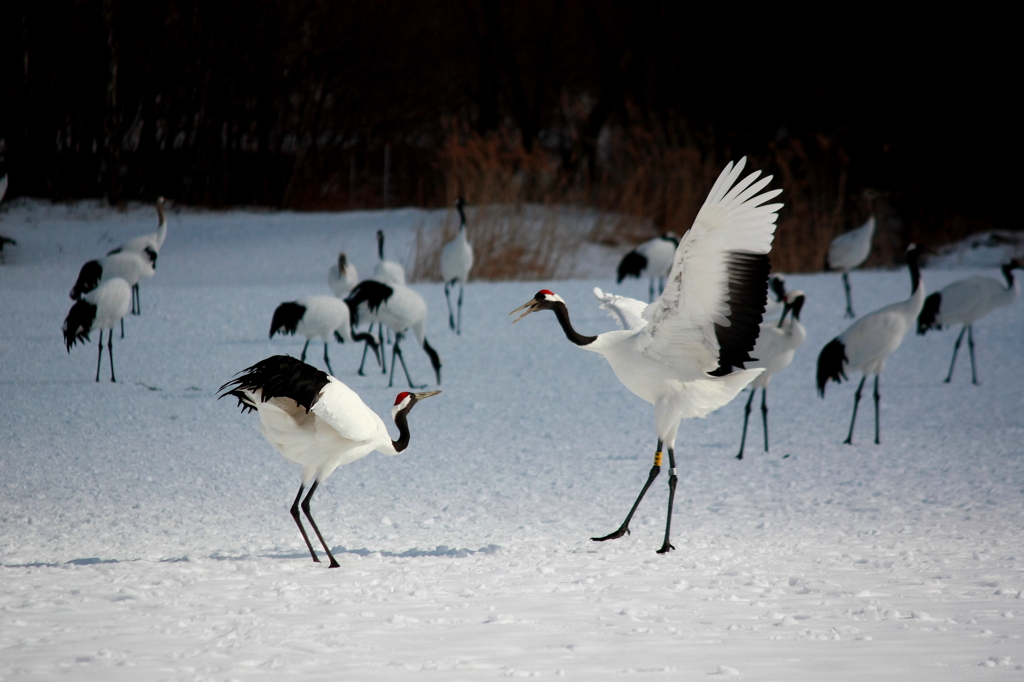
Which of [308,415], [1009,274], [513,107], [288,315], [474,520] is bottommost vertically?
[474,520]

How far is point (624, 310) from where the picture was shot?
12.4 ft

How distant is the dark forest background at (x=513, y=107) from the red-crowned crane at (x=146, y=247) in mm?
239

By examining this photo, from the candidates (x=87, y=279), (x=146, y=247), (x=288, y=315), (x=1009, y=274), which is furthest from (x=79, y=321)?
(x=1009, y=274)

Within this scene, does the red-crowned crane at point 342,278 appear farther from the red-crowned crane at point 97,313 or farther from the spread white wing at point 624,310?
the spread white wing at point 624,310

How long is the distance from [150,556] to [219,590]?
0.51 metres

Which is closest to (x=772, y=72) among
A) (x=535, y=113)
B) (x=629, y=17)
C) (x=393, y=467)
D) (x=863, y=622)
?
(x=629, y=17)

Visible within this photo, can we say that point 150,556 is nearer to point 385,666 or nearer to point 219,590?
point 219,590

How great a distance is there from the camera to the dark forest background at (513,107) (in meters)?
5.59

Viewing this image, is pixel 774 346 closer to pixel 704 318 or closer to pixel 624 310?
pixel 624 310

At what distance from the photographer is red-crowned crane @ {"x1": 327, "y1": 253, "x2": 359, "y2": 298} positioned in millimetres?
7898

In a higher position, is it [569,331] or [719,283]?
[719,283]

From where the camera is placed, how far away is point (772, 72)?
52.3ft

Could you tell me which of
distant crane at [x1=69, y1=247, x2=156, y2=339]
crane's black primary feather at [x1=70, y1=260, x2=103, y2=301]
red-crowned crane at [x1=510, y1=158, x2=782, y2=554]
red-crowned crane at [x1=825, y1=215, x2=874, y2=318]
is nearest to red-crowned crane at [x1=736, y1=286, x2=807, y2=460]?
red-crowned crane at [x1=510, y1=158, x2=782, y2=554]

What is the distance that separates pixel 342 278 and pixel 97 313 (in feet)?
9.41
